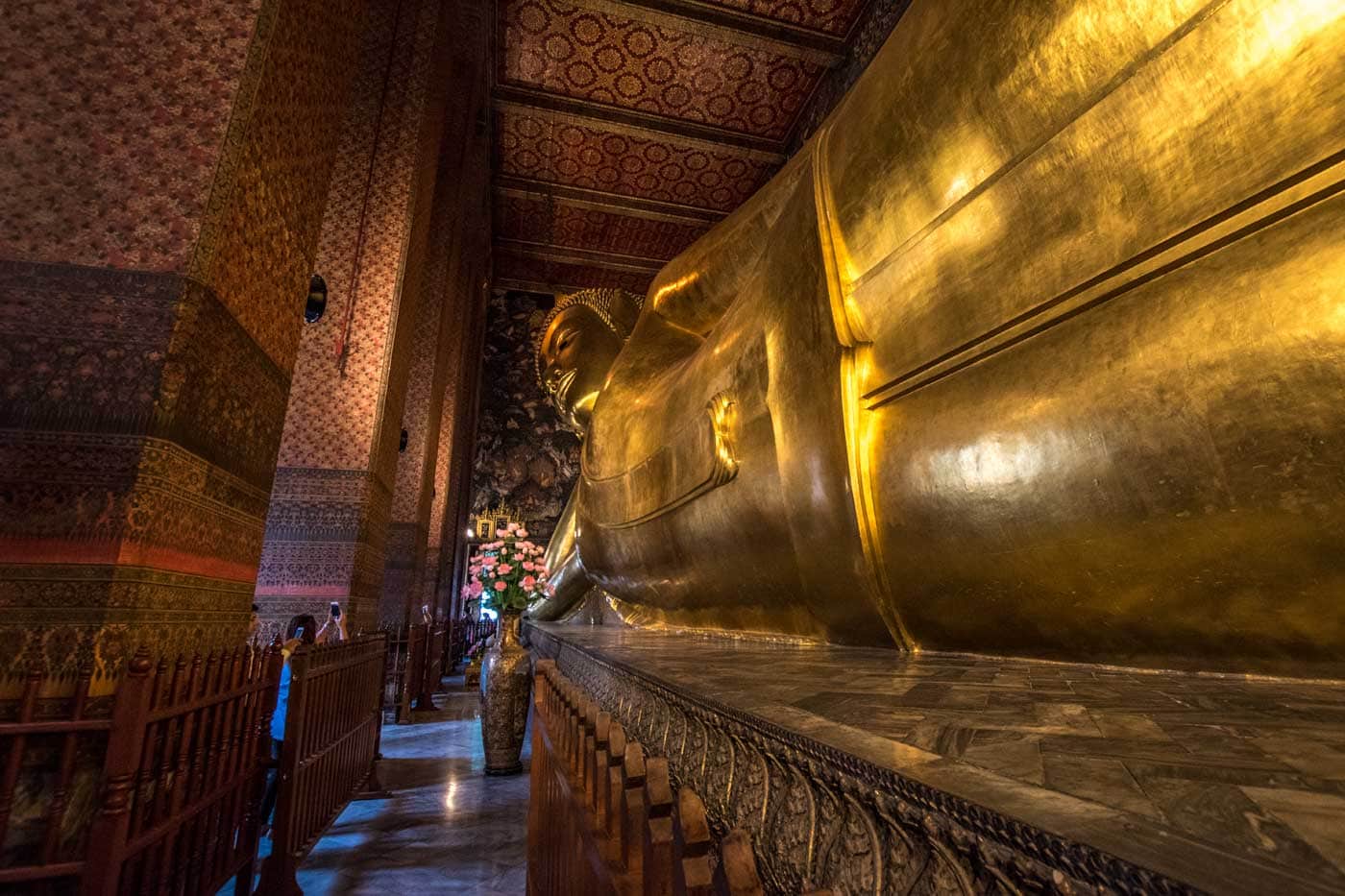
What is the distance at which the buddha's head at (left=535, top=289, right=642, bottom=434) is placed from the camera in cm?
375

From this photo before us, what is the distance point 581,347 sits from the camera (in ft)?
12.3

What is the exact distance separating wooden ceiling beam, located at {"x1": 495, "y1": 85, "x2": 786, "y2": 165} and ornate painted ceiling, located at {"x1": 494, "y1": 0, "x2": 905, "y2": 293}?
0.05 ft

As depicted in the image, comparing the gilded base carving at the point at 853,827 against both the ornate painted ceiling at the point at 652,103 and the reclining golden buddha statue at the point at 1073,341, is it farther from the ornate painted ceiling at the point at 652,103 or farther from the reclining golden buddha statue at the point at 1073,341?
the ornate painted ceiling at the point at 652,103

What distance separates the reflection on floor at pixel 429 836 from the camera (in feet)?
5.69

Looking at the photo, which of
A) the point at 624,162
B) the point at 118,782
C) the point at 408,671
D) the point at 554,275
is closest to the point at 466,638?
the point at 408,671

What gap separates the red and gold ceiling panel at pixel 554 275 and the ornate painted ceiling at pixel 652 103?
589 mm

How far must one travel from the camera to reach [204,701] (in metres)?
1.36

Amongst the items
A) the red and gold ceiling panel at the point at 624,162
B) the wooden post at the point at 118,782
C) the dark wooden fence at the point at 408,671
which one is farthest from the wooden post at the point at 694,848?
the red and gold ceiling panel at the point at 624,162

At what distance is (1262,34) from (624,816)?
1.12 m

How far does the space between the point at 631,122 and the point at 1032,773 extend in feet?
23.5

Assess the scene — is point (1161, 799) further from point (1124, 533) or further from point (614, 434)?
point (614, 434)

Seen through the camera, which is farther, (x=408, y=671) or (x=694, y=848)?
(x=408, y=671)

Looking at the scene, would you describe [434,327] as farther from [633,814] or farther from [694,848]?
[694,848]

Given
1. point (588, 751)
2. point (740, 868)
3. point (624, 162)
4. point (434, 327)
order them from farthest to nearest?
point (624, 162) → point (434, 327) → point (588, 751) → point (740, 868)
